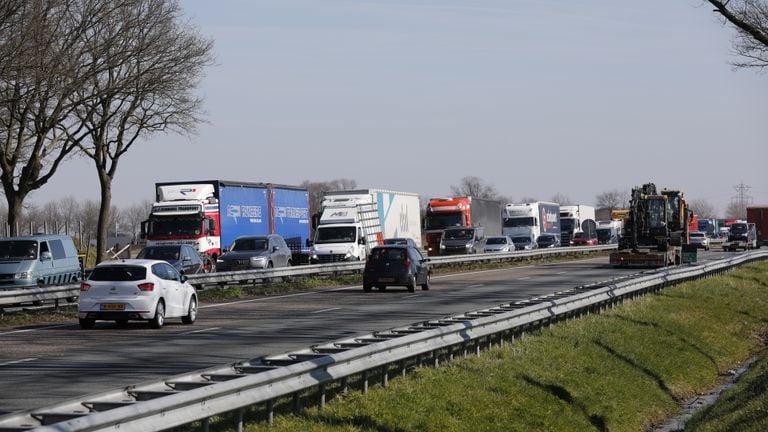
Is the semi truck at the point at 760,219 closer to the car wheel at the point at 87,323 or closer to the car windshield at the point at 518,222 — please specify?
the car windshield at the point at 518,222

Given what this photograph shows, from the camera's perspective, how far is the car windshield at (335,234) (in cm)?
5188

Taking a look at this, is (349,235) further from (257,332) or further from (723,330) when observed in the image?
(257,332)

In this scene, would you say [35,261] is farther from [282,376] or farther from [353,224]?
[353,224]

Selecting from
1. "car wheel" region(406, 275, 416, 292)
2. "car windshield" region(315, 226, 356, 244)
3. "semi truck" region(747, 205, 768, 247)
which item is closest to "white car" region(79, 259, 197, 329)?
"car wheel" region(406, 275, 416, 292)

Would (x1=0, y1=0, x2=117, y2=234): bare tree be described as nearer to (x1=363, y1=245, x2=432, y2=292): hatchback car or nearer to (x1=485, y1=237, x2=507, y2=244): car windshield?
(x1=363, y1=245, x2=432, y2=292): hatchback car

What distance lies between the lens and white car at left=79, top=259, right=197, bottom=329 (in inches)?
973

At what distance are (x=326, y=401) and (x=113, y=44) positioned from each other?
38681 mm

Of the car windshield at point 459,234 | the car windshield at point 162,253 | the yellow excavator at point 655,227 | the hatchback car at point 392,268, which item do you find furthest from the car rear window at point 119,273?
the car windshield at point 459,234

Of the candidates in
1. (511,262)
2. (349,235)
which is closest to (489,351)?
(349,235)

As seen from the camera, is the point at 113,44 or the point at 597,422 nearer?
the point at 597,422

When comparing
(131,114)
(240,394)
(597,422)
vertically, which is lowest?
(597,422)

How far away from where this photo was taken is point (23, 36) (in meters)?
37.4

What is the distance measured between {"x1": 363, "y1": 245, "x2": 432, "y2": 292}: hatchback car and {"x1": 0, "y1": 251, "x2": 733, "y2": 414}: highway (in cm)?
51

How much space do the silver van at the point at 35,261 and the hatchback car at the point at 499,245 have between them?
3725 cm
